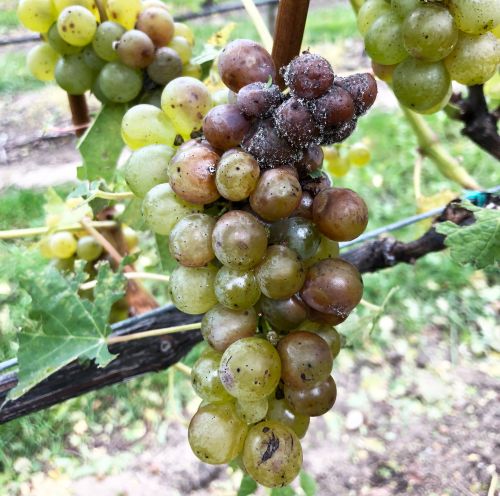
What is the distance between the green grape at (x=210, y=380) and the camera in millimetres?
596

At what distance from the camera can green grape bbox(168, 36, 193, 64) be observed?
88 cm

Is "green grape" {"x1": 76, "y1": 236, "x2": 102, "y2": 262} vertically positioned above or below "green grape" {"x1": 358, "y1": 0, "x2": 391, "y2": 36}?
below

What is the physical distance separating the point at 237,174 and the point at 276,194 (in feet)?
0.14

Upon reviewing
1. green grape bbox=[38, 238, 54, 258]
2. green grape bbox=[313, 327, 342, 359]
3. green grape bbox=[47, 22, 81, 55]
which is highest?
green grape bbox=[47, 22, 81, 55]

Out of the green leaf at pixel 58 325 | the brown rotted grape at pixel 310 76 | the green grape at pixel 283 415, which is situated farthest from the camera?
the green leaf at pixel 58 325

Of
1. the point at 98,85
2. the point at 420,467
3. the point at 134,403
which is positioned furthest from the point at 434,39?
the point at 134,403

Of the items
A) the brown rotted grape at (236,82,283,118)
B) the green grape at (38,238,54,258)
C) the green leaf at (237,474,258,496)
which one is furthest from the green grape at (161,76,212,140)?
the green grape at (38,238,54,258)

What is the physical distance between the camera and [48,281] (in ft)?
2.59

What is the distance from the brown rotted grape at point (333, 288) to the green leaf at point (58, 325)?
0.33m

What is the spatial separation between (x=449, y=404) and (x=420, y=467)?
10.4 inches

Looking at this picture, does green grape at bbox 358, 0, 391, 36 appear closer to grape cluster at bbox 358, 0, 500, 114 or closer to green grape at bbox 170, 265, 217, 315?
grape cluster at bbox 358, 0, 500, 114

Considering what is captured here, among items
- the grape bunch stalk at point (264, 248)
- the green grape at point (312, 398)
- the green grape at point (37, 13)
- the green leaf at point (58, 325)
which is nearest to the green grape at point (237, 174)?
the grape bunch stalk at point (264, 248)

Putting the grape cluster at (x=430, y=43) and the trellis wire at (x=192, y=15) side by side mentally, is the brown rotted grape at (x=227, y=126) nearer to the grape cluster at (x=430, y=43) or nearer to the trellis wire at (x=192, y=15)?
the grape cluster at (x=430, y=43)

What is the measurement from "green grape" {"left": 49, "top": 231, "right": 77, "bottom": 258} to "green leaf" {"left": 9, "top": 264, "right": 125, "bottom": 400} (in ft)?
1.06
